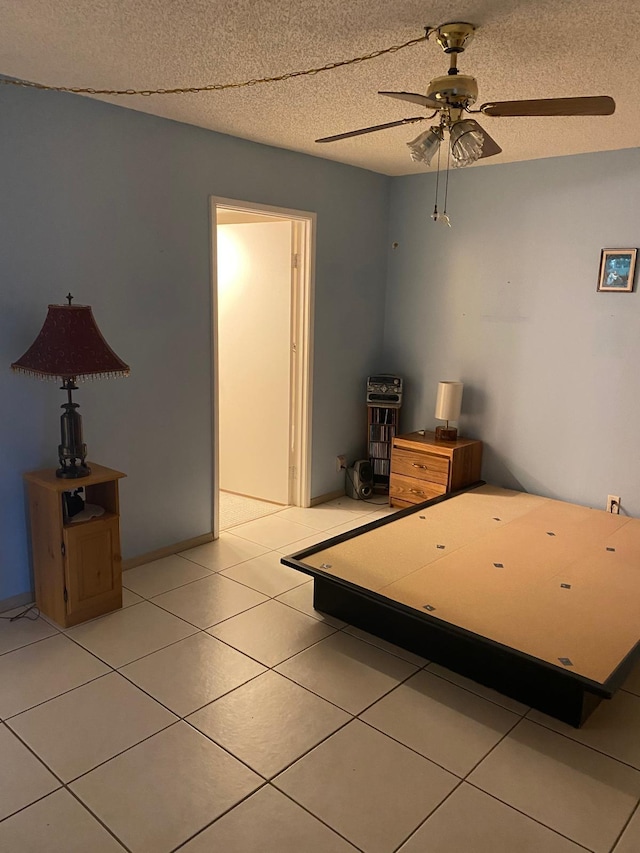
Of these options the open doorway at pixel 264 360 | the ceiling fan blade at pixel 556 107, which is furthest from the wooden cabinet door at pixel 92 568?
the ceiling fan blade at pixel 556 107

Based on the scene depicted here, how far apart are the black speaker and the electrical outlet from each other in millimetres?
1773

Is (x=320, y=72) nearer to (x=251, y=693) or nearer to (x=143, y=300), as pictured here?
(x=143, y=300)

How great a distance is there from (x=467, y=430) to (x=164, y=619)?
278cm

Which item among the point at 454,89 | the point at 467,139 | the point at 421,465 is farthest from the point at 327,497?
the point at 454,89

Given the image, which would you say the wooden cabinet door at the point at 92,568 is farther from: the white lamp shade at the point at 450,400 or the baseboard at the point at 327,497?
the white lamp shade at the point at 450,400

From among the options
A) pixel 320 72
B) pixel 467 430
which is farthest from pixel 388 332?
pixel 320 72

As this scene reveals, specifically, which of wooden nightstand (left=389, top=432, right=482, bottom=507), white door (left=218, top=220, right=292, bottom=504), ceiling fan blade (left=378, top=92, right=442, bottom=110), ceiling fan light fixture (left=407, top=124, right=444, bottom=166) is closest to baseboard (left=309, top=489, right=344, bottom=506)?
white door (left=218, top=220, right=292, bottom=504)

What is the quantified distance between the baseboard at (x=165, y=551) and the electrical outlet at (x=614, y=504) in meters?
2.66

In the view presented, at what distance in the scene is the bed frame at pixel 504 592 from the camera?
252 centimetres

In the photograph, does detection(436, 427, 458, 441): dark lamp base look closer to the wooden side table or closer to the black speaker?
the black speaker

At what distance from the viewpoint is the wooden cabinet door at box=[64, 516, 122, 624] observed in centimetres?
305

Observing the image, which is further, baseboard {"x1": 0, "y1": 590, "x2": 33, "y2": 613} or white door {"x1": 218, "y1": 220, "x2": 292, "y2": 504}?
white door {"x1": 218, "y1": 220, "x2": 292, "y2": 504}

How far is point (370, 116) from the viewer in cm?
338

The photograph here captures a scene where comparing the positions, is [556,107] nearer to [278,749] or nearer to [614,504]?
[278,749]
